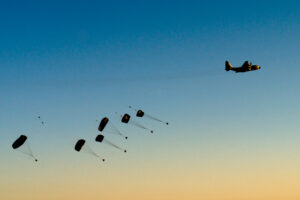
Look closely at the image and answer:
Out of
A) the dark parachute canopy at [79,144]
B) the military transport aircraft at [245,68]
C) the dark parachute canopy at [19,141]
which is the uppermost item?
the military transport aircraft at [245,68]

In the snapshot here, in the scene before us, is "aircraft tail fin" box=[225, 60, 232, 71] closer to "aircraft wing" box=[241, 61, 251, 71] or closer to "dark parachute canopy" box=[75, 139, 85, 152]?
"aircraft wing" box=[241, 61, 251, 71]

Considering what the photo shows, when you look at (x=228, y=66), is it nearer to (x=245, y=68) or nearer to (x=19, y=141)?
(x=245, y=68)

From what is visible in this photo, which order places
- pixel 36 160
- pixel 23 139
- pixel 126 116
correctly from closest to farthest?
pixel 36 160 → pixel 23 139 → pixel 126 116

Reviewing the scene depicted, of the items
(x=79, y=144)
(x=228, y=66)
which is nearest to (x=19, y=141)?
(x=79, y=144)

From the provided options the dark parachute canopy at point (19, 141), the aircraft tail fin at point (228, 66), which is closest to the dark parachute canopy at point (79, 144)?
the dark parachute canopy at point (19, 141)

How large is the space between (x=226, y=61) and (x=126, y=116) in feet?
100

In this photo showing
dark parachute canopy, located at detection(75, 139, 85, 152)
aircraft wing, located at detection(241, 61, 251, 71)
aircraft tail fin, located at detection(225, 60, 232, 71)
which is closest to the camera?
dark parachute canopy, located at detection(75, 139, 85, 152)

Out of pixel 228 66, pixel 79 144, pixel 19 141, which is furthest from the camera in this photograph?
pixel 228 66

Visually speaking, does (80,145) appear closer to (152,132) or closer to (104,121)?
(104,121)

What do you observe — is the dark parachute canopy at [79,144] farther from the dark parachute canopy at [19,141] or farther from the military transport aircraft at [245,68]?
the military transport aircraft at [245,68]

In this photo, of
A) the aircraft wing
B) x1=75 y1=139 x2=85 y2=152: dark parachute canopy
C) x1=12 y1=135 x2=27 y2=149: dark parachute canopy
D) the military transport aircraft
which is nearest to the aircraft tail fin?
the military transport aircraft

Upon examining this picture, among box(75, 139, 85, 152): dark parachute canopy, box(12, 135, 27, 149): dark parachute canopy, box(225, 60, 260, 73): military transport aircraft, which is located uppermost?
box(225, 60, 260, 73): military transport aircraft

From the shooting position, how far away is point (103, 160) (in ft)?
219

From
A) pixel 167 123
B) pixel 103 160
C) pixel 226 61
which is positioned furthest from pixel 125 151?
pixel 226 61
